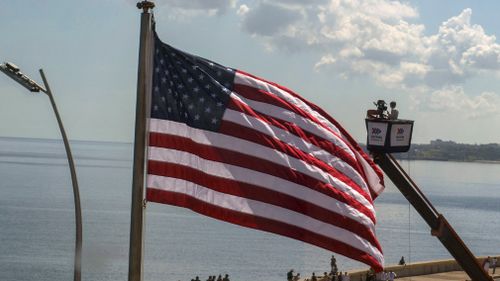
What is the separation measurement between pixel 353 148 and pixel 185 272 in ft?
215

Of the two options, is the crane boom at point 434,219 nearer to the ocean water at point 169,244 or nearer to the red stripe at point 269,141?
the red stripe at point 269,141

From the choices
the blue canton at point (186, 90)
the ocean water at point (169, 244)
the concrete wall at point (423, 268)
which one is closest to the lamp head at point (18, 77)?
the blue canton at point (186, 90)

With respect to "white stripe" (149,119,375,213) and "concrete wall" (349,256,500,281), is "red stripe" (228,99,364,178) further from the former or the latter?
"concrete wall" (349,256,500,281)

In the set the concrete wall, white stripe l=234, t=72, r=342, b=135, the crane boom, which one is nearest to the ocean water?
the concrete wall

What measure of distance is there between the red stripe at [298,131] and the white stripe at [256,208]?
819 millimetres

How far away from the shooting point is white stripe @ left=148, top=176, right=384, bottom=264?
10.1 metres

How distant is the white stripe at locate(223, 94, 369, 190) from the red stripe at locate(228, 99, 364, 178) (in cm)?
3

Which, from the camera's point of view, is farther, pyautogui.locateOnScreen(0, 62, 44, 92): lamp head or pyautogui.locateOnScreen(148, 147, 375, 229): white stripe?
pyautogui.locateOnScreen(0, 62, 44, 92): lamp head

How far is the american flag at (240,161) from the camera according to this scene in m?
10.0

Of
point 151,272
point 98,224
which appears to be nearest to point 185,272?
point 151,272

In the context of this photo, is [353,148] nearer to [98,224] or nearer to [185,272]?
[185,272]

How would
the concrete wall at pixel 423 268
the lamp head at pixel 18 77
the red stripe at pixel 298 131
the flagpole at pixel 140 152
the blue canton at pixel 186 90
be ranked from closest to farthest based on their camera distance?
the flagpole at pixel 140 152 → the blue canton at pixel 186 90 → the red stripe at pixel 298 131 → the lamp head at pixel 18 77 → the concrete wall at pixel 423 268

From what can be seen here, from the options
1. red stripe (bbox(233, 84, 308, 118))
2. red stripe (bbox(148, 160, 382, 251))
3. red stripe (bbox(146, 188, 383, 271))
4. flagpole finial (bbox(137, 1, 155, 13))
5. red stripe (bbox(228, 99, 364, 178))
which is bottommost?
red stripe (bbox(146, 188, 383, 271))

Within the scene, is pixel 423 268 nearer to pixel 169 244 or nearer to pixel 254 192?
pixel 254 192
